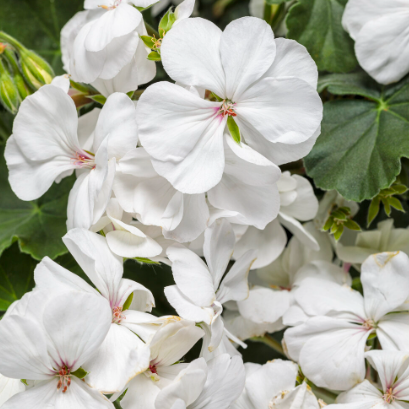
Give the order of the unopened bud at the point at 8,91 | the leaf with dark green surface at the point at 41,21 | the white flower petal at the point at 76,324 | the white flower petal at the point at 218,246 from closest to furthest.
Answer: the white flower petal at the point at 76,324 → the white flower petal at the point at 218,246 → the unopened bud at the point at 8,91 → the leaf with dark green surface at the point at 41,21

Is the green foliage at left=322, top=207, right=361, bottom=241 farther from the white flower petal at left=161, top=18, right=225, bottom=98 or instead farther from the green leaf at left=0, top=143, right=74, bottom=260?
the green leaf at left=0, top=143, right=74, bottom=260

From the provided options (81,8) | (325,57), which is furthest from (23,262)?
(325,57)

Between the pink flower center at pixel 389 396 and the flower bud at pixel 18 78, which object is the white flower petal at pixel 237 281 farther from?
the flower bud at pixel 18 78

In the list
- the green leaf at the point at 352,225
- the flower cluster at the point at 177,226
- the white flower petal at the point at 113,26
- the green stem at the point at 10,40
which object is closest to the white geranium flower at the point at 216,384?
the flower cluster at the point at 177,226

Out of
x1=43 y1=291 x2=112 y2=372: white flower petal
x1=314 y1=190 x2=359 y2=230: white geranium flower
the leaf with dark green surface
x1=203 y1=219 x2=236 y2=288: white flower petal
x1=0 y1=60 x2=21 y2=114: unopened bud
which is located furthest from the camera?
the leaf with dark green surface

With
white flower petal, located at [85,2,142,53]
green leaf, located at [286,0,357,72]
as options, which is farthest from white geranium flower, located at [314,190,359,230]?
white flower petal, located at [85,2,142,53]

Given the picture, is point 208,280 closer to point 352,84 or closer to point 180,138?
point 180,138

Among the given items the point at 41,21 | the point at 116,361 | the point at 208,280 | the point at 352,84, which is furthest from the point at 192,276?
the point at 41,21
